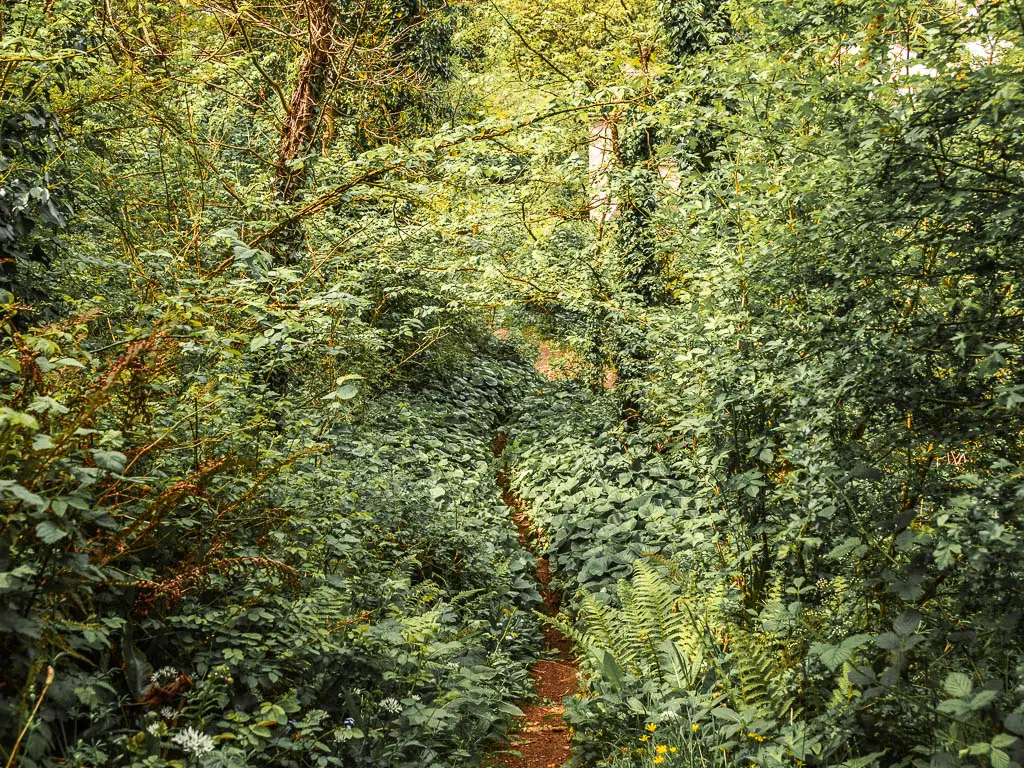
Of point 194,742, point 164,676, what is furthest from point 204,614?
point 194,742

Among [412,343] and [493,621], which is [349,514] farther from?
[412,343]

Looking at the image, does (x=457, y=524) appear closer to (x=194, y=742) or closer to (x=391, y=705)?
(x=391, y=705)

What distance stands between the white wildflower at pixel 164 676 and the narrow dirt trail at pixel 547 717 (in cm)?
241

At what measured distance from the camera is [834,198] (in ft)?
12.0

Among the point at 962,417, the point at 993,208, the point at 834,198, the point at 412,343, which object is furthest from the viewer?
the point at 412,343

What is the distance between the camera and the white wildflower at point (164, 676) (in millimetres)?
3264

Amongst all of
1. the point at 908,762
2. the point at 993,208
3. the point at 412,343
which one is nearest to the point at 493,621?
the point at 908,762

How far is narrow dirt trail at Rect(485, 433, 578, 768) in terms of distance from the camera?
201 inches

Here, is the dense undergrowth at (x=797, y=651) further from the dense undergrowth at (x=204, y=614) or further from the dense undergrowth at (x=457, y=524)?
the dense undergrowth at (x=204, y=614)

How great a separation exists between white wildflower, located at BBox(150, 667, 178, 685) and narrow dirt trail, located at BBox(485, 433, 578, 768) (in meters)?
2.41

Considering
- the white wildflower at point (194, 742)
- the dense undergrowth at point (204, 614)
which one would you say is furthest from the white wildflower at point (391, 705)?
the white wildflower at point (194, 742)

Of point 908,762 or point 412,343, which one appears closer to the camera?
point 908,762

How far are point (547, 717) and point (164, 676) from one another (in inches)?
131

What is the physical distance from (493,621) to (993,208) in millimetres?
5352
